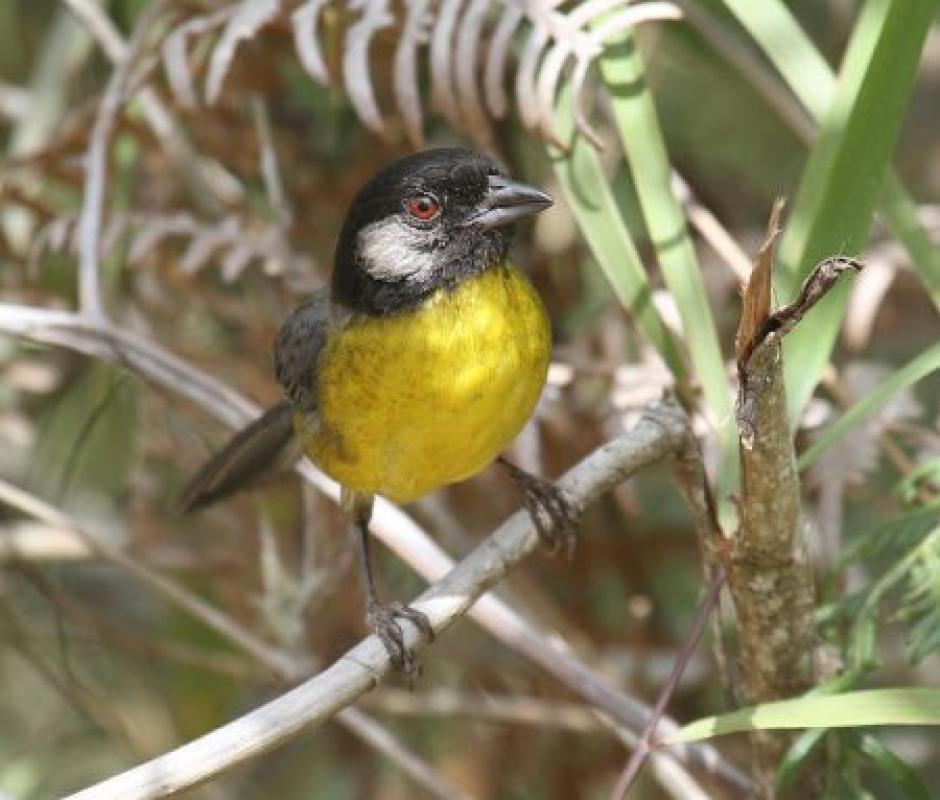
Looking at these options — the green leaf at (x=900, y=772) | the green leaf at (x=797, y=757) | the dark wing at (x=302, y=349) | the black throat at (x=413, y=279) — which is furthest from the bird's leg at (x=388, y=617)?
the green leaf at (x=900, y=772)

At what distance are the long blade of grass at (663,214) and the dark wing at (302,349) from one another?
782mm

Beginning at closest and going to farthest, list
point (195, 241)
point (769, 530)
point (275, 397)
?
point (769, 530) < point (195, 241) < point (275, 397)

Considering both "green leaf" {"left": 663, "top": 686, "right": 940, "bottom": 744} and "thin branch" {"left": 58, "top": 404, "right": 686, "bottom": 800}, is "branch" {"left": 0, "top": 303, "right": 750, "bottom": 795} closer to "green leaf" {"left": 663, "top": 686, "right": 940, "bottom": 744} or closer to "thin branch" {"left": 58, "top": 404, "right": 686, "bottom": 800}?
"thin branch" {"left": 58, "top": 404, "right": 686, "bottom": 800}

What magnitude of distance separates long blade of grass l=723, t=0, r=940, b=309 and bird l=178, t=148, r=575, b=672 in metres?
0.61

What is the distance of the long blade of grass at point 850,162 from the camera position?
2.17 metres

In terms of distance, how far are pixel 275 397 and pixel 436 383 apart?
1.10 meters

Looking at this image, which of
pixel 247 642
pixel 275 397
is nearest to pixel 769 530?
pixel 247 642

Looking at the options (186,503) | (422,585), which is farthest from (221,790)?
(186,503)

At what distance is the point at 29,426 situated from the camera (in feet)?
14.1

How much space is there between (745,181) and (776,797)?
6.86ft

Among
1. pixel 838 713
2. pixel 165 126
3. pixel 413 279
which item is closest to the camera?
pixel 838 713

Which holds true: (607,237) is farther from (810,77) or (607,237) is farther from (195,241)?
(195,241)

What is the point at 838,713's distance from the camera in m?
1.97

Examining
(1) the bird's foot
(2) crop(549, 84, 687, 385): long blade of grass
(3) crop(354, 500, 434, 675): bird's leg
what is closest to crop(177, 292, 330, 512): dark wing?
(3) crop(354, 500, 434, 675): bird's leg
